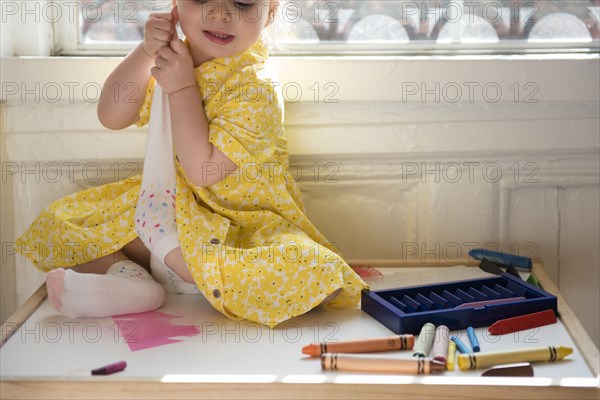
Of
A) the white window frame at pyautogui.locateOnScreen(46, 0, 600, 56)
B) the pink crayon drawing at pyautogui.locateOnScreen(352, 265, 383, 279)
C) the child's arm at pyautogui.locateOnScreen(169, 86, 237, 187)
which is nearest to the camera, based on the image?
the child's arm at pyautogui.locateOnScreen(169, 86, 237, 187)

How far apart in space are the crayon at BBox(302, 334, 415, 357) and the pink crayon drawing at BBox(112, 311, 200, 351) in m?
0.18

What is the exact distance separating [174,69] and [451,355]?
57 centimetres

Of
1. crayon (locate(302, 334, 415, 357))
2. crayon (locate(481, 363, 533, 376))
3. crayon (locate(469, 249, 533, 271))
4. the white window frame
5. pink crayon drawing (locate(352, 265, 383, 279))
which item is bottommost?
crayon (locate(481, 363, 533, 376))

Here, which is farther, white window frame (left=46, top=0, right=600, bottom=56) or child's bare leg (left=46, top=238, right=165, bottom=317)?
white window frame (left=46, top=0, right=600, bottom=56)

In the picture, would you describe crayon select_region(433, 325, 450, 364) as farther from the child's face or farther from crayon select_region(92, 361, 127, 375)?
the child's face

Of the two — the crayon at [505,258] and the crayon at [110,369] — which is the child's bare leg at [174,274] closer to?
the crayon at [110,369]

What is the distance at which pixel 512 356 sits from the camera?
3.36 ft

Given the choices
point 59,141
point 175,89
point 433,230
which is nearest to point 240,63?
point 175,89

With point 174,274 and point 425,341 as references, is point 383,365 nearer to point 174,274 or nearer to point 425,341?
point 425,341

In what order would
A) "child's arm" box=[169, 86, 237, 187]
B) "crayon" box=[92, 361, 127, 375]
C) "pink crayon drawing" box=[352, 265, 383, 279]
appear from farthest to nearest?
1. "pink crayon drawing" box=[352, 265, 383, 279]
2. "child's arm" box=[169, 86, 237, 187]
3. "crayon" box=[92, 361, 127, 375]

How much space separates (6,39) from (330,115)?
0.58 m

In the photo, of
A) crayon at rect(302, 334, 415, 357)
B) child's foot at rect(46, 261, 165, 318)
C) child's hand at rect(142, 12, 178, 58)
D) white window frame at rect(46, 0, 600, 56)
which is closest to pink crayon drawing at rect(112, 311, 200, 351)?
child's foot at rect(46, 261, 165, 318)

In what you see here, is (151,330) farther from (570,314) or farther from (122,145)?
(570,314)

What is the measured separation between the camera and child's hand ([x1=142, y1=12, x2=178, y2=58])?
125cm
